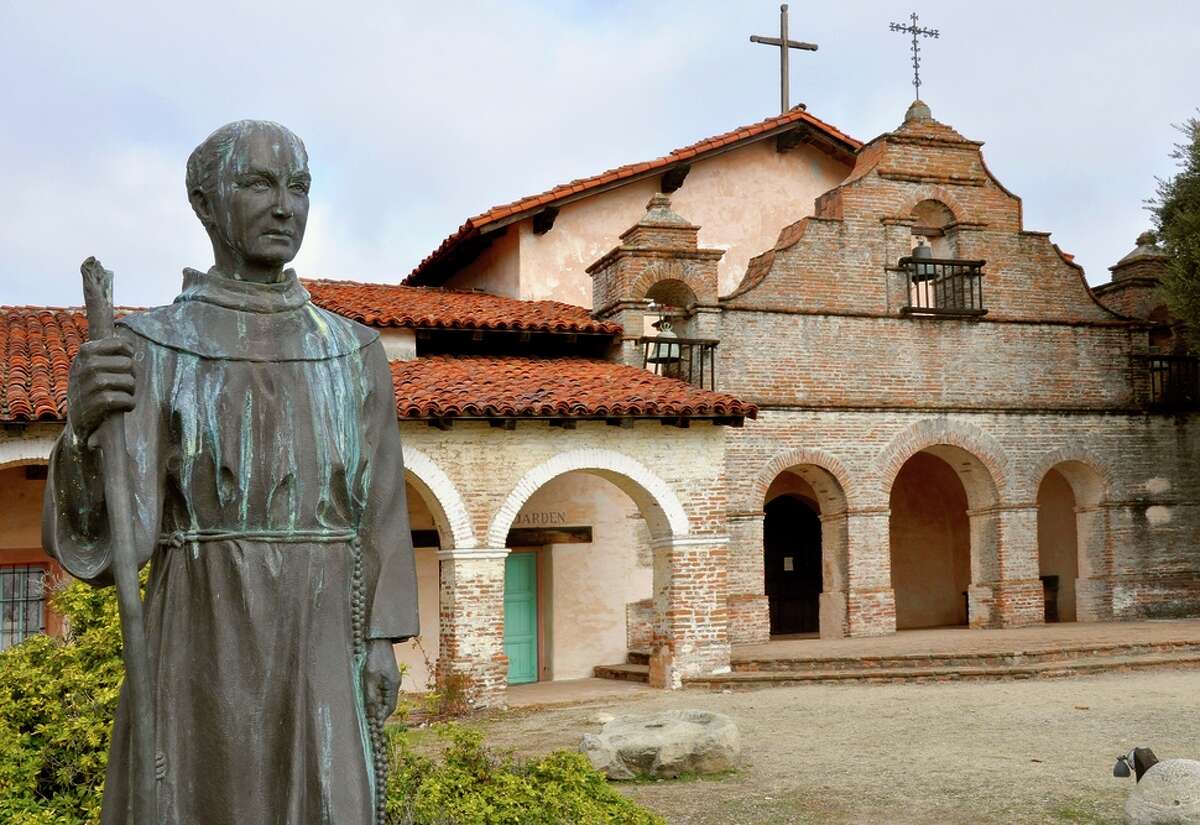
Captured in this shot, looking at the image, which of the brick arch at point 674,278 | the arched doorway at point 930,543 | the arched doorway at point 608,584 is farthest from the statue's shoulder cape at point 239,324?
the arched doorway at point 930,543

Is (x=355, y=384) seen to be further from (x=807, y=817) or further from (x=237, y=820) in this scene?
(x=807, y=817)

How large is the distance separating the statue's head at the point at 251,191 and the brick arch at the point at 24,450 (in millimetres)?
11453

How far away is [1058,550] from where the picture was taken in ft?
76.8

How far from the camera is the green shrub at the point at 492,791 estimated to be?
7.41 meters

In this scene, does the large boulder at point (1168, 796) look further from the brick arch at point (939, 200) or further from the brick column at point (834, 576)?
the brick arch at point (939, 200)

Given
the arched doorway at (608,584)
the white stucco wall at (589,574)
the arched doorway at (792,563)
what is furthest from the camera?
the arched doorway at (792,563)

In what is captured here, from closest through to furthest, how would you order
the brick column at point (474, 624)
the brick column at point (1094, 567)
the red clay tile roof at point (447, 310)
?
the brick column at point (474, 624) → the red clay tile roof at point (447, 310) → the brick column at point (1094, 567)

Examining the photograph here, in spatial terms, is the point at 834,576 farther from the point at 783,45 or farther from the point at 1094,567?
the point at 783,45

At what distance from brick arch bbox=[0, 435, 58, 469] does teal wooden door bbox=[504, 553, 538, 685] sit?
6772 mm

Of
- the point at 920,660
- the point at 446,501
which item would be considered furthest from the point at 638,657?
the point at 446,501

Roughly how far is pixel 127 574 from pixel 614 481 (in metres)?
14.0

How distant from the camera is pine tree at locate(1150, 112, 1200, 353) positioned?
65.5 feet

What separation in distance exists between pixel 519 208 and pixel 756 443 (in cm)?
542

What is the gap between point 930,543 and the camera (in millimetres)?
24375
